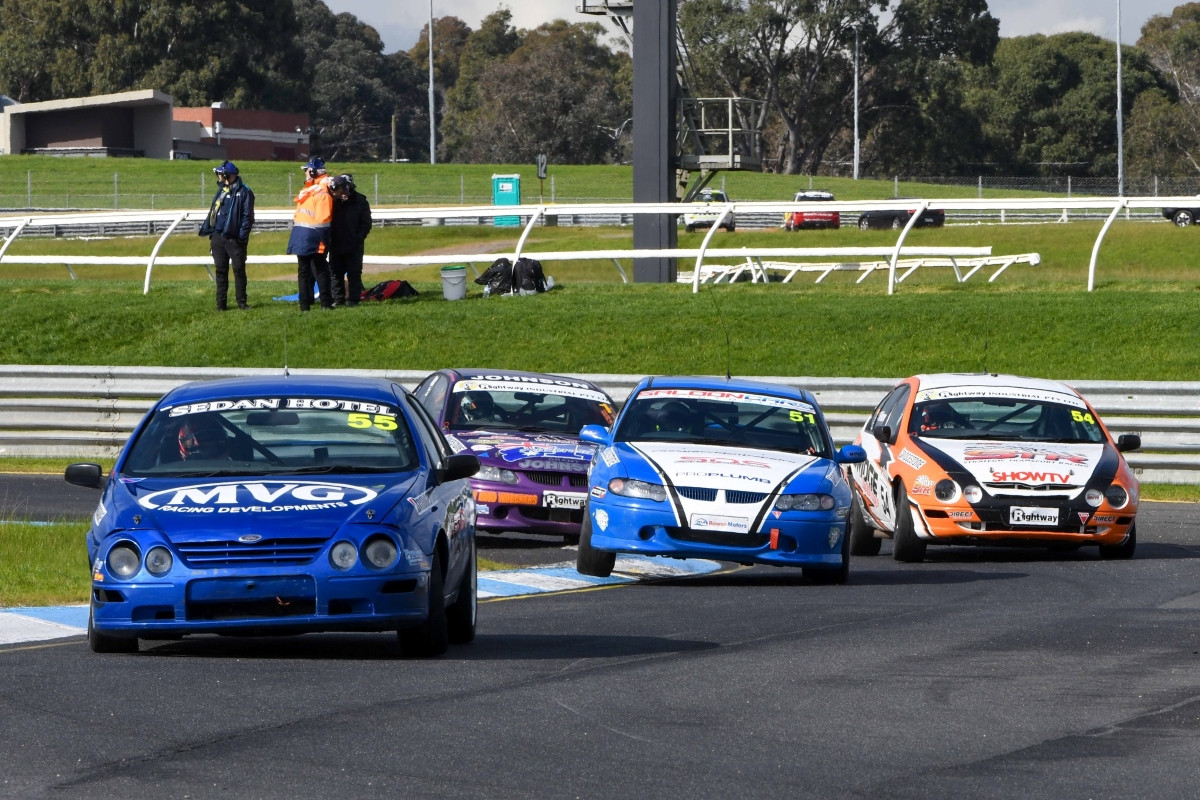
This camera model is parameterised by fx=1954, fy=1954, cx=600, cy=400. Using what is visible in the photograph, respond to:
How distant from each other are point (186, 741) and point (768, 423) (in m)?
7.56

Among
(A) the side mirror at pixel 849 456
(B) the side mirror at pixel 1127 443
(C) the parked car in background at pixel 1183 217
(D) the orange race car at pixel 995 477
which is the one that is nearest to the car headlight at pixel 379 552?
(A) the side mirror at pixel 849 456

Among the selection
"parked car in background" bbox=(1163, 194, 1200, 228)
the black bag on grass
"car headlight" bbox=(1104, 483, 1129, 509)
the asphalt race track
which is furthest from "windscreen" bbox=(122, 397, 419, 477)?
"parked car in background" bbox=(1163, 194, 1200, 228)

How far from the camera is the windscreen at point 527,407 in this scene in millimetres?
15789

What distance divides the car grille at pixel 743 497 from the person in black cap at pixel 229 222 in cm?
1237

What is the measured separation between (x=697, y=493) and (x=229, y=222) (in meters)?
12.7

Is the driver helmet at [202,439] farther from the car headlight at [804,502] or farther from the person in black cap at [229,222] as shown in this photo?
the person in black cap at [229,222]

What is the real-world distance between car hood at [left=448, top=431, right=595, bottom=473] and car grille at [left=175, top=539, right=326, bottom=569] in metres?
6.33

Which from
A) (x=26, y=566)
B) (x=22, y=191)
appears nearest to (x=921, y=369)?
(x=26, y=566)

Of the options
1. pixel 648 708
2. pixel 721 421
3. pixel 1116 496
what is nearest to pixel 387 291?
pixel 721 421

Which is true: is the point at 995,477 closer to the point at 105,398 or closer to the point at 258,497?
the point at 258,497

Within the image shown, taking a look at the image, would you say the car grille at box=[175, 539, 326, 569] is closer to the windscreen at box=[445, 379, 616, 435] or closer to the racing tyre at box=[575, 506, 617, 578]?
the racing tyre at box=[575, 506, 617, 578]

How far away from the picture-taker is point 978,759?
22.3 ft

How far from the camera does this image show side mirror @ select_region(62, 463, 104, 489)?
920 centimetres

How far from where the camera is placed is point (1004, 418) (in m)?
15.3
